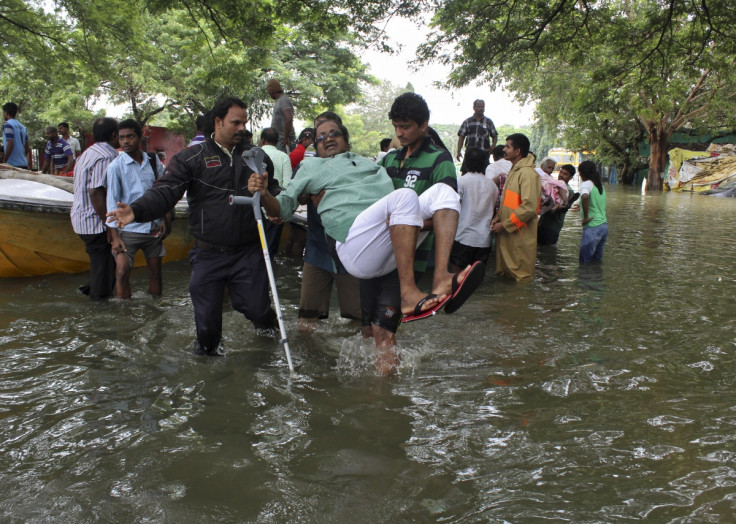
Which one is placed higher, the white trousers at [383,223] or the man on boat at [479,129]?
the man on boat at [479,129]

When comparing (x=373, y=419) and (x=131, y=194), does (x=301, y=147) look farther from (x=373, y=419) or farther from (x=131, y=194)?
(x=373, y=419)

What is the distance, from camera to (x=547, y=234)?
10.6 m

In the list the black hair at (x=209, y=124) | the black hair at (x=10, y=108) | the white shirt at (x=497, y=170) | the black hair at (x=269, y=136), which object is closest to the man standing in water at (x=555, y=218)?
the white shirt at (x=497, y=170)

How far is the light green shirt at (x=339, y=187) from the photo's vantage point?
3.67 metres

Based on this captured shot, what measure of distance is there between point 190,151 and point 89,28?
936 cm

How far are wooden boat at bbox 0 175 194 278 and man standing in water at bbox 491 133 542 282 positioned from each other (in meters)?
5.27

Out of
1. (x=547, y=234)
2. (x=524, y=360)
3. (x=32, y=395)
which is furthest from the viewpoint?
(x=547, y=234)

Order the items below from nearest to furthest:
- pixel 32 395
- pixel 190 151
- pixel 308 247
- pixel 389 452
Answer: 1. pixel 389 452
2. pixel 32 395
3. pixel 190 151
4. pixel 308 247

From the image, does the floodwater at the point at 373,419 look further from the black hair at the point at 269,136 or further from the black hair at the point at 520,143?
the black hair at the point at 269,136

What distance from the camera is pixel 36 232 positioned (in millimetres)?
7176

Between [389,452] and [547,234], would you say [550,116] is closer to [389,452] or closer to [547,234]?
[547,234]

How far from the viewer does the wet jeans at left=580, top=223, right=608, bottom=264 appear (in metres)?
8.79

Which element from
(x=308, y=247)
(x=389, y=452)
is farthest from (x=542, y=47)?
(x=389, y=452)

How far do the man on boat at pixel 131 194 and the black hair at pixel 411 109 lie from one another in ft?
9.82
